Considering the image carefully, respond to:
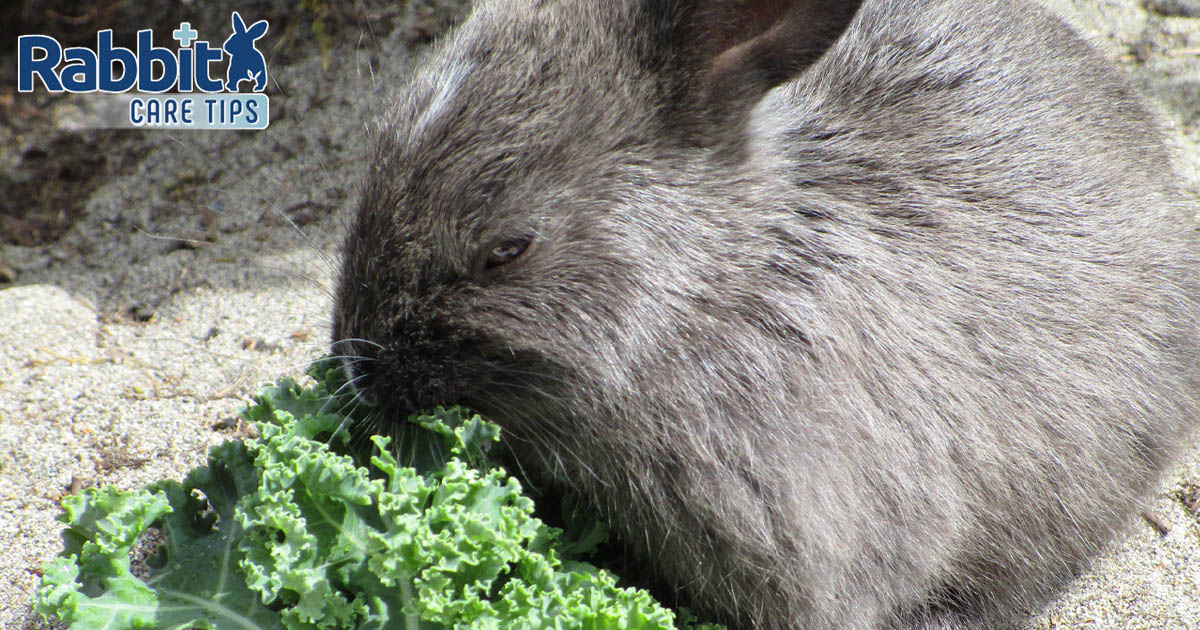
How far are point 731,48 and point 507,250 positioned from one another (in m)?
0.81

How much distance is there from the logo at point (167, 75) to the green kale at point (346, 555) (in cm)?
286

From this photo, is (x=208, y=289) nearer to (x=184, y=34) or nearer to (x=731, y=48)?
(x=184, y=34)

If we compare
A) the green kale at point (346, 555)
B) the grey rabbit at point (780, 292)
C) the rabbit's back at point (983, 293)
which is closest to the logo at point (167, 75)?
the grey rabbit at point (780, 292)

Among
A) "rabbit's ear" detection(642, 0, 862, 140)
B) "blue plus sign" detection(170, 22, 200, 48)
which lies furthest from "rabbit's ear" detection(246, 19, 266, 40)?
"rabbit's ear" detection(642, 0, 862, 140)

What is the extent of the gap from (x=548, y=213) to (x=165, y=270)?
2.83 meters

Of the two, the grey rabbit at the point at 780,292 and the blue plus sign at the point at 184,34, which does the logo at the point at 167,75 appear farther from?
the grey rabbit at the point at 780,292

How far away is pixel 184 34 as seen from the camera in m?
5.53

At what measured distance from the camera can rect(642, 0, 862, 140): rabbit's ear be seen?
2.89m

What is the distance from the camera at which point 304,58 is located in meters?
5.65

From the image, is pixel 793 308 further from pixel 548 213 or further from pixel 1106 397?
pixel 1106 397

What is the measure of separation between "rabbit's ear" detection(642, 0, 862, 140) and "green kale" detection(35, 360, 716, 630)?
Result: 104 centimetres

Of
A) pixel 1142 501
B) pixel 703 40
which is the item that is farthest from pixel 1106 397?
pixel 703 40

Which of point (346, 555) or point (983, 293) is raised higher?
point (983, 293)

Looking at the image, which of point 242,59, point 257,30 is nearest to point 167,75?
point 242,59
